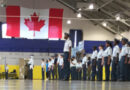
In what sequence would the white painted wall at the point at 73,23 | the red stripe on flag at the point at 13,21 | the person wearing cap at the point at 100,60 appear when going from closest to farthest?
the person wearing cap at the point at 100,60, the red stripe on flag at the point at 13,21, the white painted wall at the point at 73,23

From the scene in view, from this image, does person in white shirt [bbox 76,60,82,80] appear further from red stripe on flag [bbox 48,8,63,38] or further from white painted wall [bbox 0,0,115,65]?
white painted wall [bbox 0,0,115,65]

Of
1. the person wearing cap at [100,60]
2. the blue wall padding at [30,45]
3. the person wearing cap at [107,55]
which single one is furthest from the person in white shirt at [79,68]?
the person wearing cap at [107,55]

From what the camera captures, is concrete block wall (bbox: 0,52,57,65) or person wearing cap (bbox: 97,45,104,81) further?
concrete block wall (bbox: 0,52,57,65)

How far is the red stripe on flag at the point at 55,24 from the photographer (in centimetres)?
1845

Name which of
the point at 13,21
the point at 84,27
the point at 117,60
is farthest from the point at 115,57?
the point at 84,27

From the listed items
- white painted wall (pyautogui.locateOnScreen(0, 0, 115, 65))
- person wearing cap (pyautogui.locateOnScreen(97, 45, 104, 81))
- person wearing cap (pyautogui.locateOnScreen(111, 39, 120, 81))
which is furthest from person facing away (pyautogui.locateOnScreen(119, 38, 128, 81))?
white painted wall (pyautogui.locateOnScreen(0, 0, 115, 65))

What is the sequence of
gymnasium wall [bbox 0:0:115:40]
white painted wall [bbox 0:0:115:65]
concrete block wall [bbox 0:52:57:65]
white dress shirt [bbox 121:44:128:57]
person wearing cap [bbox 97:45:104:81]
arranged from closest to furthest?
white dress shirt [bbox 121:44:128:57]
person wearing cap [bbox 97:45:104:81]
concrete block wall [bbox 0:52:57:65]
white painted wall [bbox 0:0:115:65]
gymnasium wall [bbox 0:0:115:40]

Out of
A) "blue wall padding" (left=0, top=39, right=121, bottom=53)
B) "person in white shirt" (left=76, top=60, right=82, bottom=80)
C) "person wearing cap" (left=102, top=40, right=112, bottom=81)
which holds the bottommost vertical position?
"person in white shirt" (left=76, top=60, right=82, bottom=80)

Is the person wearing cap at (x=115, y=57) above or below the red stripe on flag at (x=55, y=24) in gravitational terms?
below

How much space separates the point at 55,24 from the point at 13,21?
261 cm

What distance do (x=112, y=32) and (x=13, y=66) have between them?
9523 mm

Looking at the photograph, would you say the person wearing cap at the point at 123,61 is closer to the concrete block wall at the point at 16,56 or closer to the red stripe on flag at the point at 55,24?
the red stripe on flag at the point at 55,24

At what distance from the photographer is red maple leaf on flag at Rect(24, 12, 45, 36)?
746 inches

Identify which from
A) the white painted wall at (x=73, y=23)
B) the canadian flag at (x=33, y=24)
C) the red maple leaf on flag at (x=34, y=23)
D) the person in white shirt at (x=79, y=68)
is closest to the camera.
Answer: the person in white shirt at (x=79, y=68)
